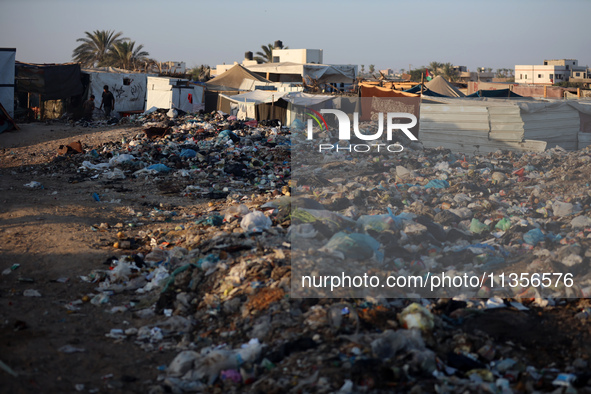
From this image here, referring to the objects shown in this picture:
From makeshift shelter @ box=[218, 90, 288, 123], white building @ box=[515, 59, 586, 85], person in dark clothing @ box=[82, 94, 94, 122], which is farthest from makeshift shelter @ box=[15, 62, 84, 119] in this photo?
white building @ box=[515, 59, 586, 85]

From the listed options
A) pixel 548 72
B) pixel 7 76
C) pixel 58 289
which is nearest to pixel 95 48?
pixel 7 76

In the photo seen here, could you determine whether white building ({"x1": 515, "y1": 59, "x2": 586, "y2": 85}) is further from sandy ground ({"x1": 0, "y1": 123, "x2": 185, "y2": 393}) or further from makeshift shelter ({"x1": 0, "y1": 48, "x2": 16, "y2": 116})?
sandy ground ({"x1": 0, "y1": 123, "x2": 185, "y2": 393})

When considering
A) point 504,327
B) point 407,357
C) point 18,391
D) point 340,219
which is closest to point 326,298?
point 407,357

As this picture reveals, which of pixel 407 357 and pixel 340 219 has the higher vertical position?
pixel 340 219

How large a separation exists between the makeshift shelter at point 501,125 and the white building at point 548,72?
40.0 metres

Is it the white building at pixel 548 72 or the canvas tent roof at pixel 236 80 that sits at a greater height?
the white building at pixel 548 72

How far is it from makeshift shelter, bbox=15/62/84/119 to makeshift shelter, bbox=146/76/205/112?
9.18 ft

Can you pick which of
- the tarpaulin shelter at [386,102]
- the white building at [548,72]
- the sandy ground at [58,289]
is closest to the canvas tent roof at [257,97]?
the tarpaulin shelter at [386,102]

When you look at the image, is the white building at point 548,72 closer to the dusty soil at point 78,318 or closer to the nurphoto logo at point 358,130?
the nurphoto logo at point 358,130

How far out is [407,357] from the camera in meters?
3.59

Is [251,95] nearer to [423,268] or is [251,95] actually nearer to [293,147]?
[293,147]

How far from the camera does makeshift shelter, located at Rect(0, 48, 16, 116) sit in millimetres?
16766

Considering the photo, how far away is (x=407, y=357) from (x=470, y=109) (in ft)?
37.6

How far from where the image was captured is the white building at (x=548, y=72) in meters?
51.5
